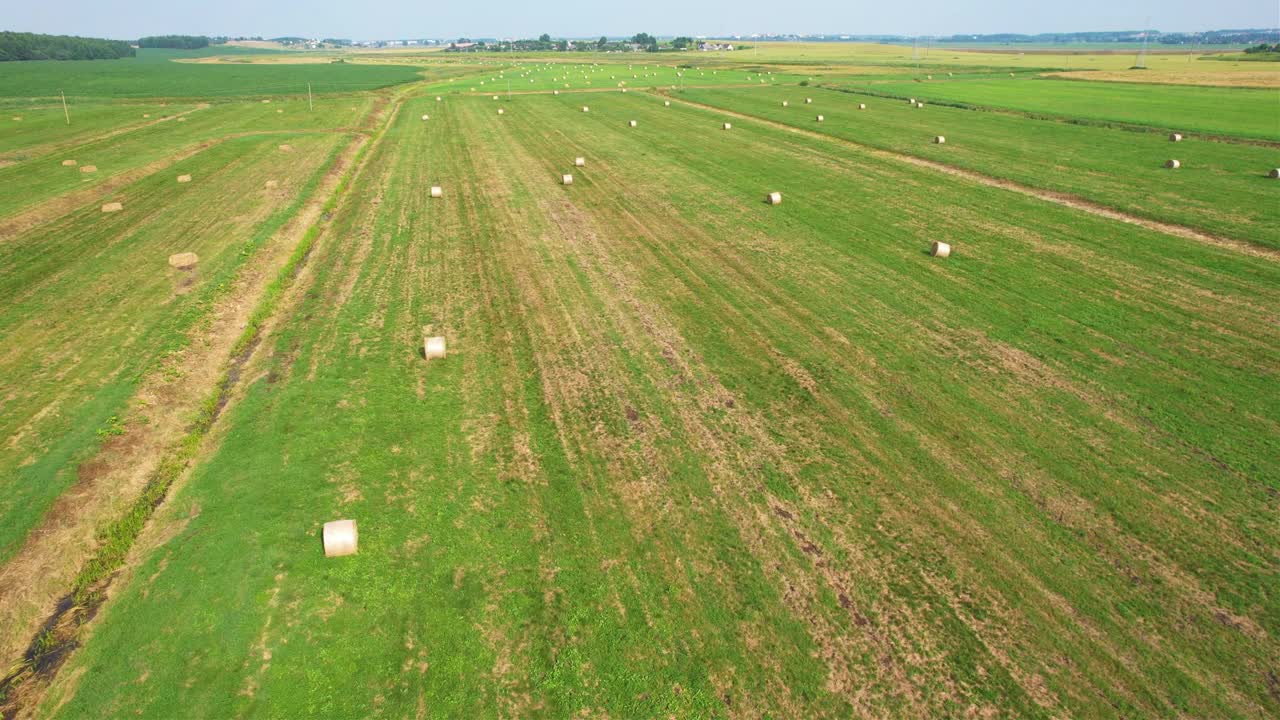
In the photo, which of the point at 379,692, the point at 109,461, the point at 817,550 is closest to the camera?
the point at 379,692

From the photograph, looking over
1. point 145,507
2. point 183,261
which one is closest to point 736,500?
point 145,507

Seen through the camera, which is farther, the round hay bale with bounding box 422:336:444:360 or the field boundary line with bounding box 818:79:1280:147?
the field boundary line with bounding box 818:79:1280:147

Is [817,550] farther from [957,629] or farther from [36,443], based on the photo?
[36,443]

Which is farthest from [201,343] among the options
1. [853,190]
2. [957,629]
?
[853,190]

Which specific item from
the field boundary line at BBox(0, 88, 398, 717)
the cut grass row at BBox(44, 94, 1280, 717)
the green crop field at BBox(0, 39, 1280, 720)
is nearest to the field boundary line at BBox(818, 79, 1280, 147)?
the green crop field at BBox(0, 39, 1280, 720)

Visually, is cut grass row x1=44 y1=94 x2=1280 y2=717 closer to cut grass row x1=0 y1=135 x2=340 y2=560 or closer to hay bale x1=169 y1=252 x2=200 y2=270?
cut grass row x1=0 y1=135 x2=340 y2=560

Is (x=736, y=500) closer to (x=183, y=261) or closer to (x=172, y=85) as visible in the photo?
(x=183, y=261)

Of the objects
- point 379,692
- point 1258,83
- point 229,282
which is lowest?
point 379,692
